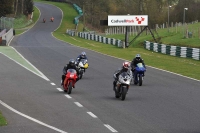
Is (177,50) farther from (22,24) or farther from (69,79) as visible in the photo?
(22,24)

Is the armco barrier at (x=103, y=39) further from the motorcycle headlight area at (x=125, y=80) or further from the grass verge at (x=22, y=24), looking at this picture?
the motorcycle headlight area at (x=125, y=80)

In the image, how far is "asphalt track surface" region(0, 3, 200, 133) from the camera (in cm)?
1280

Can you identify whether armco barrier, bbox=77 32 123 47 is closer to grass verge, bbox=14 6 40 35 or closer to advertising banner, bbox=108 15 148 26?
advertising banner, bbox=108 15 148 26

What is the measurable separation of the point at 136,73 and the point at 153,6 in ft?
251

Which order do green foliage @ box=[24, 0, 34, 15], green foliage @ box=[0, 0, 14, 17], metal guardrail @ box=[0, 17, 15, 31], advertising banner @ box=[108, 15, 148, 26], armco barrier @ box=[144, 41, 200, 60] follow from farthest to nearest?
green foliage @ box=[24, 0, 34, 15] < green foliage @ box=[0, 0, 14, 17] < metal guardrail @ box=[0, 17, 15, 31] < advertising banner @ box=[108, 15, 148, 26] < armco barrier @ box=[144, 41, 200, 60]

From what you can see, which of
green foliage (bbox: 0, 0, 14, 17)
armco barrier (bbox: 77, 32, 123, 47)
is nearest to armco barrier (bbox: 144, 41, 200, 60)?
armco barrier (bbox: 77, 32, 123, 47)

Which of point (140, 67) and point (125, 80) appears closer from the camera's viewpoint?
point (125, 80)

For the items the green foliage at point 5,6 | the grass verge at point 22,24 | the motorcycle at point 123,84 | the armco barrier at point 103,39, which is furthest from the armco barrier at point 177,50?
the grass verge at point 22,24

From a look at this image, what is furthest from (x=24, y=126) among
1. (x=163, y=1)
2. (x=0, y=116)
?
(x=163, y=1)

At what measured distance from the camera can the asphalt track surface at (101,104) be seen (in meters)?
12.8

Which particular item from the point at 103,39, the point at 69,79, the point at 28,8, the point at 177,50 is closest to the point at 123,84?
the point at 69,79

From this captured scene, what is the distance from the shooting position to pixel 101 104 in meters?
16.7

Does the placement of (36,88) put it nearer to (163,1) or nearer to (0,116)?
(0,116)

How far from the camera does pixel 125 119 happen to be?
45.6ft
